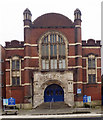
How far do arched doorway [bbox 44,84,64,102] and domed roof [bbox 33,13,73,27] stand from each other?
34.3 ft

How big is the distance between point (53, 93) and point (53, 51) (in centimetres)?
710

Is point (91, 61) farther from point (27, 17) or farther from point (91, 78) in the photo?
point (27, 17)

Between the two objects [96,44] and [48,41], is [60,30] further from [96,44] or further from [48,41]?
[96,44]

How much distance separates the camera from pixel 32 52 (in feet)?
110

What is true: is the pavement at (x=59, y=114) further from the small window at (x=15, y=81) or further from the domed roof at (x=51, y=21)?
the domed roof at (x=51, y=21)

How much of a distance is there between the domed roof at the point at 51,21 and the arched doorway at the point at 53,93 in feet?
34.3

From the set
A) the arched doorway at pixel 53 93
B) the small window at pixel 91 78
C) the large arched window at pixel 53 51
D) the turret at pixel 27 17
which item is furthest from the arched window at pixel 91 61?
the turret at pixel 27 17

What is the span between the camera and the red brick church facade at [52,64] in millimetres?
32219

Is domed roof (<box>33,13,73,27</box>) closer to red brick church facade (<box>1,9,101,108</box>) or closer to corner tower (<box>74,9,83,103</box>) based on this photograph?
red brick church facade (<box>1,9,101,108</box>)

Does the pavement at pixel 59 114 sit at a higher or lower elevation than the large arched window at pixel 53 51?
lower

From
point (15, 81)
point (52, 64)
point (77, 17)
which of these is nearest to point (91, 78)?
point (52, 64)

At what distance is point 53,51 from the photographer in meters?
33.5

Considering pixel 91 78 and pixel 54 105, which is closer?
pixel 54 105

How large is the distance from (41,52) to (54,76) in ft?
15.5
